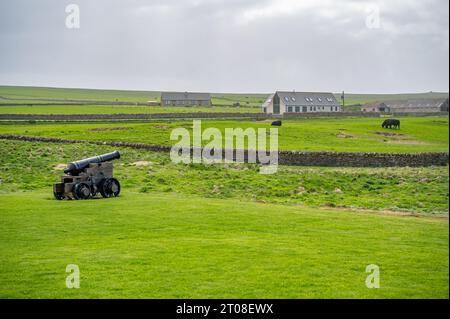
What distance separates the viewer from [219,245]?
14992 millimetres

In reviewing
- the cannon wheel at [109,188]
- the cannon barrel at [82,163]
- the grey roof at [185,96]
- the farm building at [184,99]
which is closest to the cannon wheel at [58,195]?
the cannon barrel at [82,163]

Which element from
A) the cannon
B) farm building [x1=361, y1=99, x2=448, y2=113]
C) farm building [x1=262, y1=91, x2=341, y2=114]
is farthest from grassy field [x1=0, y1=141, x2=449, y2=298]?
farm building [x1=361, y1=99, x2=448, y2=113]

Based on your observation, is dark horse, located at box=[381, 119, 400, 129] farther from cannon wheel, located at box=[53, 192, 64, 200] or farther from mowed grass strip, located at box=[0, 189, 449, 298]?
cannon wheel, located at box=[53, 192, 64, 200]

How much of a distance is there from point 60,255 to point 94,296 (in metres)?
3.23

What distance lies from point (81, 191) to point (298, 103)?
106 meters

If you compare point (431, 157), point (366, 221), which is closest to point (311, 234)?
point (366, 221)

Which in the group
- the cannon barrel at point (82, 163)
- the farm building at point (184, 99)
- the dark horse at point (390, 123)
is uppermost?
the farm building at point (184, 99)

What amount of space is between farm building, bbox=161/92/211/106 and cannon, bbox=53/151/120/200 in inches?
5256

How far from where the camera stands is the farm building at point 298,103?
124 metres

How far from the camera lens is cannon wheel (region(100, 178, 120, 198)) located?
2430 centimetres

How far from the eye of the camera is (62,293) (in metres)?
11.5

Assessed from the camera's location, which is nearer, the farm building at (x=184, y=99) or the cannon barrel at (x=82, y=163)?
the cannon barrel at (x=82, y=163)

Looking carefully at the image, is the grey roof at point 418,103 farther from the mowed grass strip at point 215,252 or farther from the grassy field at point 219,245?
the mowed grass strip at point 215,252
